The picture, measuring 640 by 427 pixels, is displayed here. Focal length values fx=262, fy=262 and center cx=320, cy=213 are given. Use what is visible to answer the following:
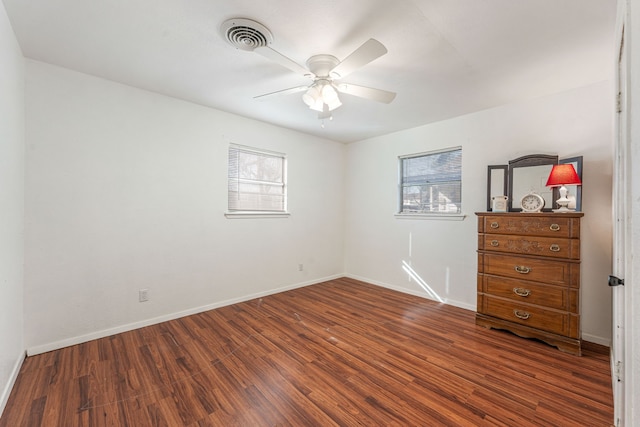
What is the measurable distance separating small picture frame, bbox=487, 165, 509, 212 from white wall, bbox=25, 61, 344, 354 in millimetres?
2776

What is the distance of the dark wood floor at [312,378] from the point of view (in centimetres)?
155

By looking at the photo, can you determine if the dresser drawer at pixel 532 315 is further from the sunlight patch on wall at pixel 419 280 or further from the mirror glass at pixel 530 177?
the mirror glass at pixel 530 177

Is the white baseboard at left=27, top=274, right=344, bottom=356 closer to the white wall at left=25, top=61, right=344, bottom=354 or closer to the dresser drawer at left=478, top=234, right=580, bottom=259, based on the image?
the white wall at left=25, top=61, right=344, bottom=354

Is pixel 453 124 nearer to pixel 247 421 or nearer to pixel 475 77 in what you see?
pixel 475 77

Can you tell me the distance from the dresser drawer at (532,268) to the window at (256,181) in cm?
270

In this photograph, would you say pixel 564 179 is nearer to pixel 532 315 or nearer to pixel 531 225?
pixel 531 225

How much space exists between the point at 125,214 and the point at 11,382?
4.64 ft

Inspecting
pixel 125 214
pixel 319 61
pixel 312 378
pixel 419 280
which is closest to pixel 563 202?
pixel 419 280

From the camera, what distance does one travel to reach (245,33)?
1.77 m

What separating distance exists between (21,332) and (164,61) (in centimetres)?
244

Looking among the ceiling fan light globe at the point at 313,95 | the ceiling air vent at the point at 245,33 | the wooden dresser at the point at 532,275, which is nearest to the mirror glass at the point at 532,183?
the wooden dresser at the point at 532,275

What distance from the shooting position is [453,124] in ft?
11.2

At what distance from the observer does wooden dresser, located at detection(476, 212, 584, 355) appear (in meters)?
2.24

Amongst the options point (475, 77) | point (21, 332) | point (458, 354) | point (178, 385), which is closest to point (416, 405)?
point (458, 354)
